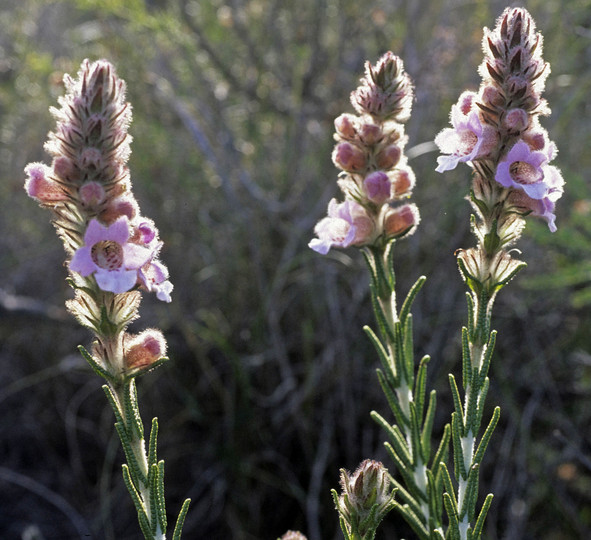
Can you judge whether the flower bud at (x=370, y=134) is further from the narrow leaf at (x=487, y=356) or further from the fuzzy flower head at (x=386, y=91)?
the narrow leaf at (x=487, y=356)

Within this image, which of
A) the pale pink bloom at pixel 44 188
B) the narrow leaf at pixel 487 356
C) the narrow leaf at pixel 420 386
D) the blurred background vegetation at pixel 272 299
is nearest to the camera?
the pale pink bloom at pixel 44 188

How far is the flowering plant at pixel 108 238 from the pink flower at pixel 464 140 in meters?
0.57

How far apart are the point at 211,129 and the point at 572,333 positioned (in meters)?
2.67

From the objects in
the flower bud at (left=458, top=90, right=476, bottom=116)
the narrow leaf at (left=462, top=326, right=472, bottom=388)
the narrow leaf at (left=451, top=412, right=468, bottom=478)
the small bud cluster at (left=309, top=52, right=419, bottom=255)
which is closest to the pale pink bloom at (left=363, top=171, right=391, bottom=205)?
the small bud cluster at (left=309, top=52, right=419, bottom=255)

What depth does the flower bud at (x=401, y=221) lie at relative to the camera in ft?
4.49

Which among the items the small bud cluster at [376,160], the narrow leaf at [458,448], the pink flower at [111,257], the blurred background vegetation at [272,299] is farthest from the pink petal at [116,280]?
the blurred background vegetation at [272,299]

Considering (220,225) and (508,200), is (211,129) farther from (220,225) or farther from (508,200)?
(508,200)

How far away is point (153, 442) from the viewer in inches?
47.1

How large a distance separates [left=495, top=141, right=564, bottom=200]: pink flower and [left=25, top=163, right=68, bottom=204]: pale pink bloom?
0.78 metres

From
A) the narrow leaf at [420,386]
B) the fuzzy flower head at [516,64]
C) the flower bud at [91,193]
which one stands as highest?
the fuzzy flower head at [516,64]

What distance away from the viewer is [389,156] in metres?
1.35

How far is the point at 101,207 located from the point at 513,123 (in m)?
0.75

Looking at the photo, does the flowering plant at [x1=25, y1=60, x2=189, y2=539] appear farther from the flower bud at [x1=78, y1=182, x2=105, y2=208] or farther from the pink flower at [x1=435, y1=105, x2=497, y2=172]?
the pink flower at [x1=435, y1=105, x2=497, y2=172]

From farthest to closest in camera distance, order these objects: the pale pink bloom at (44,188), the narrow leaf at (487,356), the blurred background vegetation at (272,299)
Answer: the blurred background vegetation at (272,299) → the narrow leaf at (487,356) → the pale pink bloom at (44,188)
